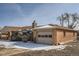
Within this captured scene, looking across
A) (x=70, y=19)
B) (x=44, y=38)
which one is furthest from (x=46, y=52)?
(x=70, y=19)

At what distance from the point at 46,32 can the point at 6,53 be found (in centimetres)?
84

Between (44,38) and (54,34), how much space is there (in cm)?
22

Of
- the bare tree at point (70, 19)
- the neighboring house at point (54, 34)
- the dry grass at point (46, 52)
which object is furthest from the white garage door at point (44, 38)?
the bare tree at point (70, 19)

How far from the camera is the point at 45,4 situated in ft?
22.4

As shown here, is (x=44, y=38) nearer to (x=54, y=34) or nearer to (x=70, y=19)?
(x=54, y=34)

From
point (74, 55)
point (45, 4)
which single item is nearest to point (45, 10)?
point (45, 4)

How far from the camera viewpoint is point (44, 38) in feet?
22.8

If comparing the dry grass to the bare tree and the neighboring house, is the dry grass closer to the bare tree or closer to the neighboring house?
the neighboring house

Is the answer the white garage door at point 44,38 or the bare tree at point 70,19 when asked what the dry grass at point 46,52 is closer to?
the white garage door at point 44,38

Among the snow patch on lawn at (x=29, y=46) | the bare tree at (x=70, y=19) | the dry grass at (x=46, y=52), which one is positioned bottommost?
the dry grass at (x=46, y=52)

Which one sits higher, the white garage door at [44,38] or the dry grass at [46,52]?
the white garage door at [44,38]

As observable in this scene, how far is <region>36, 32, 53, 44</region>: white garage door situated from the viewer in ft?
22.6

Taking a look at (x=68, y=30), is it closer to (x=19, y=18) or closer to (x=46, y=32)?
(x=46, y=32)

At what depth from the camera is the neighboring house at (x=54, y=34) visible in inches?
269
